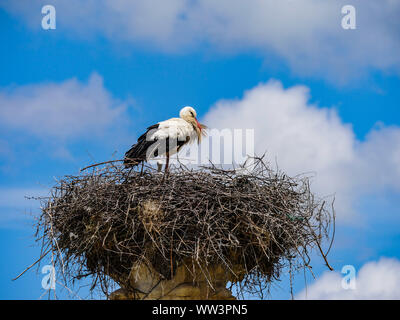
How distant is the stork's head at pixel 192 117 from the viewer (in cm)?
713

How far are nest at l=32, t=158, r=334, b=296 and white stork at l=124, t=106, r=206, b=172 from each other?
134 centimetres

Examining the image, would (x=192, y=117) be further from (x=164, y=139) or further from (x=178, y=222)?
(x=178, y=222)

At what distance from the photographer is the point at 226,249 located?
4.75 metres

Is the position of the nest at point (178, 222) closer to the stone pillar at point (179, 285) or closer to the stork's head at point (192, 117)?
the stone pillar at point (179, 285)

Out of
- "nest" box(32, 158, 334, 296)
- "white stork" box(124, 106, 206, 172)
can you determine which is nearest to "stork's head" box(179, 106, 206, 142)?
"white stork" box(124, 106, 206, 172)

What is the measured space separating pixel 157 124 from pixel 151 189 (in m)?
2.22

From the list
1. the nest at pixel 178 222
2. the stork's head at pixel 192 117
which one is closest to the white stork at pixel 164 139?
the stork's head at pixel 192 117

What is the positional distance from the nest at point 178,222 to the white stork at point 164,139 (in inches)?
52.7

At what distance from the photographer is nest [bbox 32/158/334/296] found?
4.57 meters

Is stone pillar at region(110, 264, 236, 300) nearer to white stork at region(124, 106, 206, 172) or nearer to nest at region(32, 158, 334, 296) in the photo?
nest at region(32, 158, 334, 296)

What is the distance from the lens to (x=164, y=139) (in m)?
6.63

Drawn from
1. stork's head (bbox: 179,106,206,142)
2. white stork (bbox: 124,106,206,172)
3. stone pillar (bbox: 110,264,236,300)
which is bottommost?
stone pillar (bbox: 110,264,236,300)
